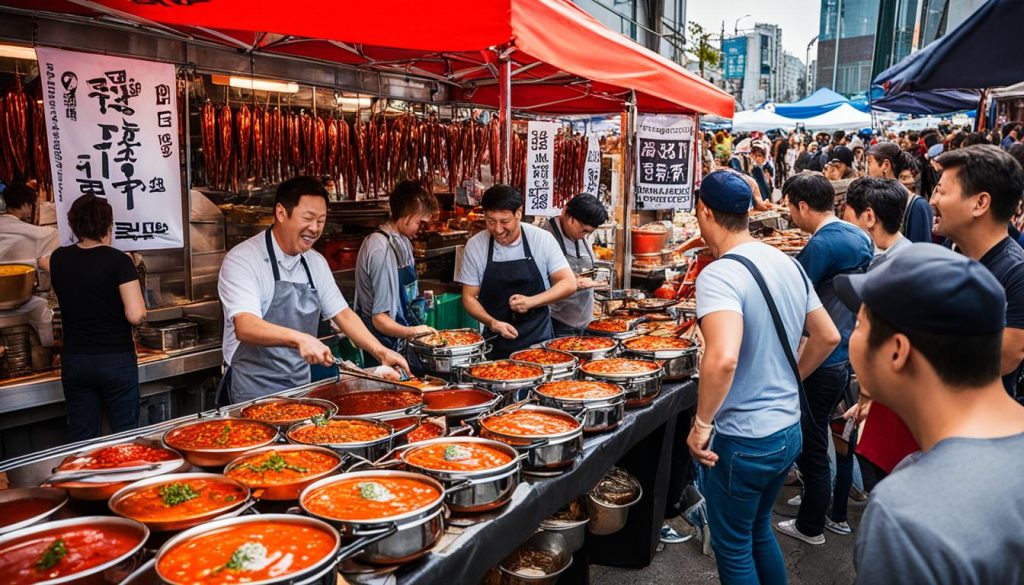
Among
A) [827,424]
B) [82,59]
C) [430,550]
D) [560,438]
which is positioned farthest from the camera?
[827,424]

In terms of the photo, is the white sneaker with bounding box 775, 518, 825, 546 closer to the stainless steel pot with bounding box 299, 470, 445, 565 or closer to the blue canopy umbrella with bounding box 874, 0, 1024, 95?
the blue canopy umbrella with bounding box 874, 0, 1024, 95

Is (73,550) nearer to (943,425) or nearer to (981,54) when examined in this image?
(943,425)

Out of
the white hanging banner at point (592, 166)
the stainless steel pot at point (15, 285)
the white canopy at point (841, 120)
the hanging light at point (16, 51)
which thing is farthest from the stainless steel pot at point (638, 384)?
the white canopy at point (841, 120)

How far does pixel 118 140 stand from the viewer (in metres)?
4.18

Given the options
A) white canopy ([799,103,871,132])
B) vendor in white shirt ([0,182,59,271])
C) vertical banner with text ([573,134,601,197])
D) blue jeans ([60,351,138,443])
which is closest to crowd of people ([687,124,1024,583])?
vertical banner with text ([573,134,601,197])

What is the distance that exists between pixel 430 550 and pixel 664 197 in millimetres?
6541

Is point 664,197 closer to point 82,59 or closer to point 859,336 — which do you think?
point 82,59

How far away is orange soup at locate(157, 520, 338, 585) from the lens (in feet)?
5.77

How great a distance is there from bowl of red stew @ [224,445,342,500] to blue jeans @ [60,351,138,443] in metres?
2.47

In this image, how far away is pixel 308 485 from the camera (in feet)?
7.43

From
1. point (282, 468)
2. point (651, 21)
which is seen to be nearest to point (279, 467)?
point (282, 468)

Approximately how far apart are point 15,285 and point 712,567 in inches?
194

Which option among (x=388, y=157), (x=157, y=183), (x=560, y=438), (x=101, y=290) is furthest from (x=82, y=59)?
(x=560, y=438)

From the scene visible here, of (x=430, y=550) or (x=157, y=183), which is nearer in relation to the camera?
(x=430, y=550)
